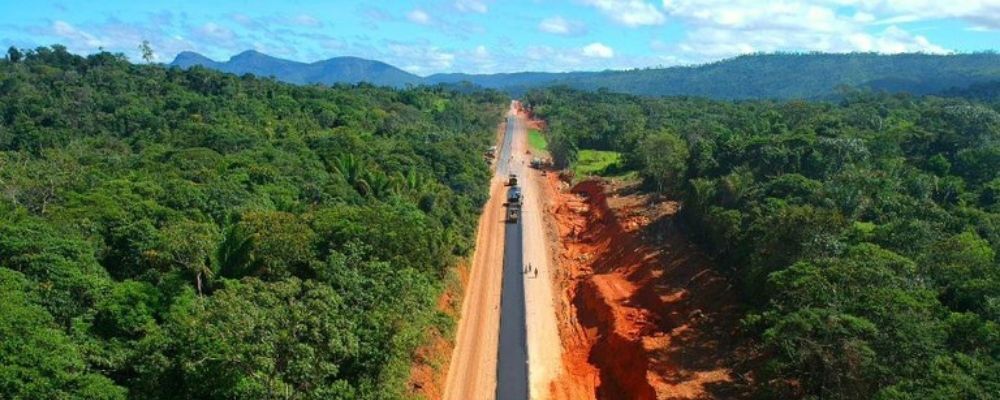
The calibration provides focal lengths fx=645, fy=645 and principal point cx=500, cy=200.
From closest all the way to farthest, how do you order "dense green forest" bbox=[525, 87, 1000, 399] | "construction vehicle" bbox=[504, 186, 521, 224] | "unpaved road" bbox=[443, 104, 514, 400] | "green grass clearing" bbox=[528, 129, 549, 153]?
"dense green forest" bbox=[525, 87, 1000, 399], "unpaved road" bbox=[443, 104, 514, 400], "construction vehicle" bbox=[504, 186, 521, 224], "green grass clearing" bbox=[528, 129, 549, 153]

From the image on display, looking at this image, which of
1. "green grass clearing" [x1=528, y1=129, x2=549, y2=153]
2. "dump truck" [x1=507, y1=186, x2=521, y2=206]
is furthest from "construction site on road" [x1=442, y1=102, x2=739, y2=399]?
Result: "green grass clearing" [x1=528, y1=129, x2=549, y2=153]

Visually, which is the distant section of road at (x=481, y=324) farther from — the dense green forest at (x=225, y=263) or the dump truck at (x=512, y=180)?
the dump truck at (x=512, y=180)

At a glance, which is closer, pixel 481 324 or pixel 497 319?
pixel 481 324

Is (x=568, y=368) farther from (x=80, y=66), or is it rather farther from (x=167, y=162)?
(x=80, y=66)

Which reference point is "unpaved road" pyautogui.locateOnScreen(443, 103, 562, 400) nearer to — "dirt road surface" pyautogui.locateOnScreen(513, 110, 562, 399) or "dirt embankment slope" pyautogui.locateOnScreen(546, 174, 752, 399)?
"dirt road surface" pyautogui.locateOnScreen(513, 110, 562, 399)

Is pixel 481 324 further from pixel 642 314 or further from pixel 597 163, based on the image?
pixel 597 163

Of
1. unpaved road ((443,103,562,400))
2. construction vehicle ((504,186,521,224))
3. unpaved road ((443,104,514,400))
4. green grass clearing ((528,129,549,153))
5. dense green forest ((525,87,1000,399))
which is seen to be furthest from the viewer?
green grass clearing ((528,129,549,153))

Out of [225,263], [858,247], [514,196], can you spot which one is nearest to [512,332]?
[225,263]
